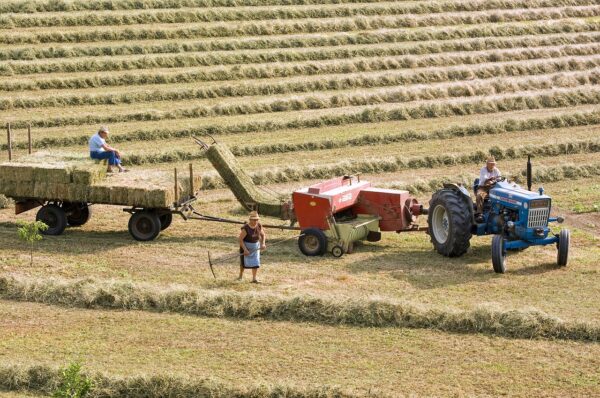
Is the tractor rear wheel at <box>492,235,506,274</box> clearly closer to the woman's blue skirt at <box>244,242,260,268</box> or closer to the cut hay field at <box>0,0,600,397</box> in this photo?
the cut hay field at <box>0,0,600,397</box>

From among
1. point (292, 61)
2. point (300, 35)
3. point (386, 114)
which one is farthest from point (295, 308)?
point (300, 35)

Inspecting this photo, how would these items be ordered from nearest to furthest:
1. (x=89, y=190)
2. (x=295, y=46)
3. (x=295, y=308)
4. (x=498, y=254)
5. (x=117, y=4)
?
1. (x=295, y=308)
2. (x=498, y=254)
3. (x=89, y=190)
4. (x=295, y=46)
5. (x=117, y=4)

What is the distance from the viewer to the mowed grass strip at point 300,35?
115 ft

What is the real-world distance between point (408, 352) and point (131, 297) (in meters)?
4.39

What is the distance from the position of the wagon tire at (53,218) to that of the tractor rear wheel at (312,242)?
4.42 m

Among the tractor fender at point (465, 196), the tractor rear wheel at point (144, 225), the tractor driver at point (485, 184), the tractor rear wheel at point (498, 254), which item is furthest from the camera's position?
the tractor rear wheel at point (144, 225)

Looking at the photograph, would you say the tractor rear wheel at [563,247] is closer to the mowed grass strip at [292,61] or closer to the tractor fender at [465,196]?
the tractor fender at [465,196]

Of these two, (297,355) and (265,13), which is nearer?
(297,355)

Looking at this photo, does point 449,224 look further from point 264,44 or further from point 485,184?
point 264,44

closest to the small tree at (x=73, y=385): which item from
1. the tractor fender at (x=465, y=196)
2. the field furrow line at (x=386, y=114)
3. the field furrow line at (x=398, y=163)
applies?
the tractor fender at (x=465, y=196)

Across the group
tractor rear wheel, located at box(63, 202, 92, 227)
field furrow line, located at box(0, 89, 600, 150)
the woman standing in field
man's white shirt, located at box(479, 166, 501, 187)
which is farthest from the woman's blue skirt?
field furrow line, located at box(0, 89, 600, 150)

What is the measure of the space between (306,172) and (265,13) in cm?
1412

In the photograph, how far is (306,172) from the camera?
82.4 feet

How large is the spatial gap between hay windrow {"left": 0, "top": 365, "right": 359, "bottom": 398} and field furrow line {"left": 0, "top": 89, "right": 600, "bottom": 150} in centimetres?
1403
